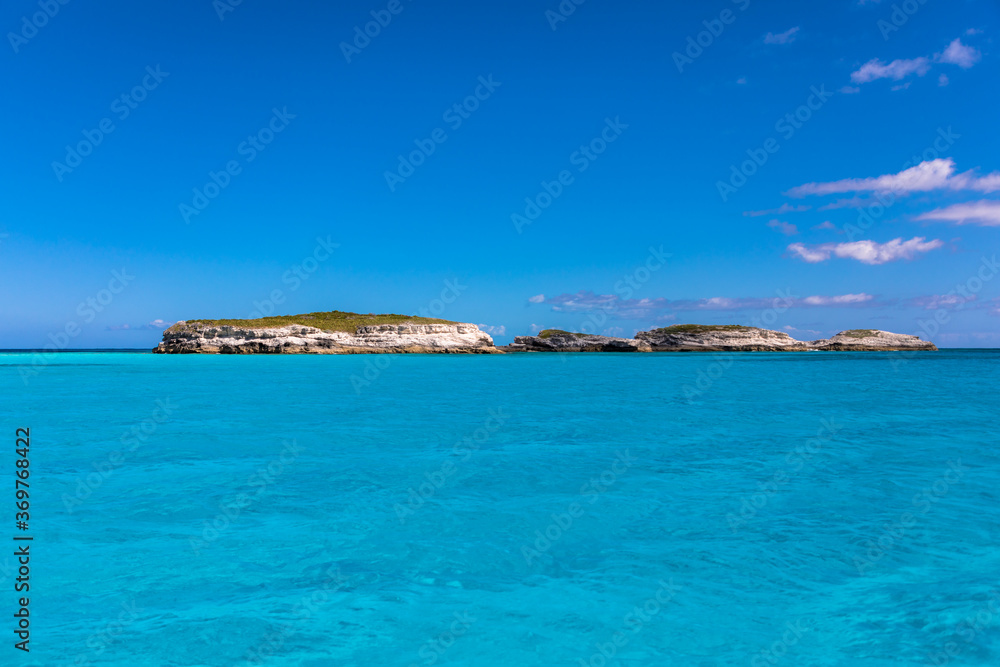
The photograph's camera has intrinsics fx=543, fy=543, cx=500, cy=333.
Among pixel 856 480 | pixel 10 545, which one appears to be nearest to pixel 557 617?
pixel 10 545

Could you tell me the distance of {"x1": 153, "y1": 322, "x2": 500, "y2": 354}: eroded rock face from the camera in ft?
406

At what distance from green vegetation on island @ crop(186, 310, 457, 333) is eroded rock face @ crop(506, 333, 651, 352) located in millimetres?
37457

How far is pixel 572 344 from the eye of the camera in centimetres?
16600

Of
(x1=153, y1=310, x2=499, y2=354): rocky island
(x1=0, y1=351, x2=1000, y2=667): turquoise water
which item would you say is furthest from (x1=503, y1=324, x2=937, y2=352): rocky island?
(x1=0, y1=351, x2=1000, y2=667): turquoise water

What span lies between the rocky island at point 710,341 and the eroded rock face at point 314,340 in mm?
33703

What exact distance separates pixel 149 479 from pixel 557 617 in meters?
10.2

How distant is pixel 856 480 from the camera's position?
1200cm

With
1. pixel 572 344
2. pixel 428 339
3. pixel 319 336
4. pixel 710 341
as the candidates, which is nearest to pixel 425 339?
pixel 428 339

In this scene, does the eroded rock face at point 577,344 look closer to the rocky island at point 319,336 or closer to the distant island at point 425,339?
the distant island at point 425,339

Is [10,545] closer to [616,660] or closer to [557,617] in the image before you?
[557,617]

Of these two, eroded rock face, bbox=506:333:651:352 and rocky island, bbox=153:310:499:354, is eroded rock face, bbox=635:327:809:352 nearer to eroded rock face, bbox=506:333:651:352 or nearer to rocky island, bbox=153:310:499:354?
eroded rock face, bbox=506:333:651:352

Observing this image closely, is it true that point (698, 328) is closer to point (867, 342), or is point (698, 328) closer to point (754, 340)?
point (754, 340)

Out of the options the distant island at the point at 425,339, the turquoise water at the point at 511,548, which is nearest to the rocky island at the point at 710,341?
the distant island at the point at 425,339

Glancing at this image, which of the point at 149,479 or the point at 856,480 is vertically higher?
the point at 149,479
